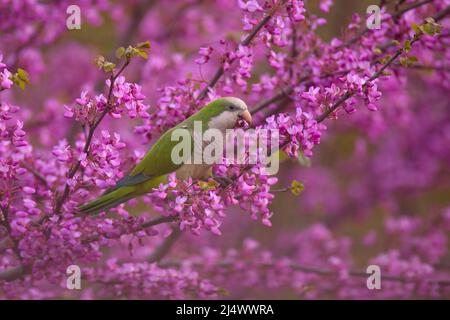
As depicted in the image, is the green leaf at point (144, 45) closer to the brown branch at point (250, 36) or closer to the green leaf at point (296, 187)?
the brown branch at point (250, 36)

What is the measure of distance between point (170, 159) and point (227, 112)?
1.64 ft

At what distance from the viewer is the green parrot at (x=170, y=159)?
409 centimetres

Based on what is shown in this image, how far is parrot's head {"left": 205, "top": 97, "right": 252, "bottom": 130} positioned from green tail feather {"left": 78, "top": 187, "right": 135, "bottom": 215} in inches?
28.8

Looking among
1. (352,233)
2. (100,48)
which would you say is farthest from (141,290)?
(352,233)

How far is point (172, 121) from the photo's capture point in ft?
14.7

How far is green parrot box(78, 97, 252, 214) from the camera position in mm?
4090

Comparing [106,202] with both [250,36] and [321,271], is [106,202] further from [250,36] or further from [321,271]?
[321,271]

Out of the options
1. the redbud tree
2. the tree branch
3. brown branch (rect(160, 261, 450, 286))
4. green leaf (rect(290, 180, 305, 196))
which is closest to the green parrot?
the redbud tree

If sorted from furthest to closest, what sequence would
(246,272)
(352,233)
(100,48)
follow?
(352,233) → (100,48) → (246,272)

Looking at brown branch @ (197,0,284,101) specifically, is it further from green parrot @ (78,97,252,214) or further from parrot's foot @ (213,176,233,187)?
parrot's foot @ (213,176,233,187)

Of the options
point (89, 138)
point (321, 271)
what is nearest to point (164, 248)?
point (321, 271)
